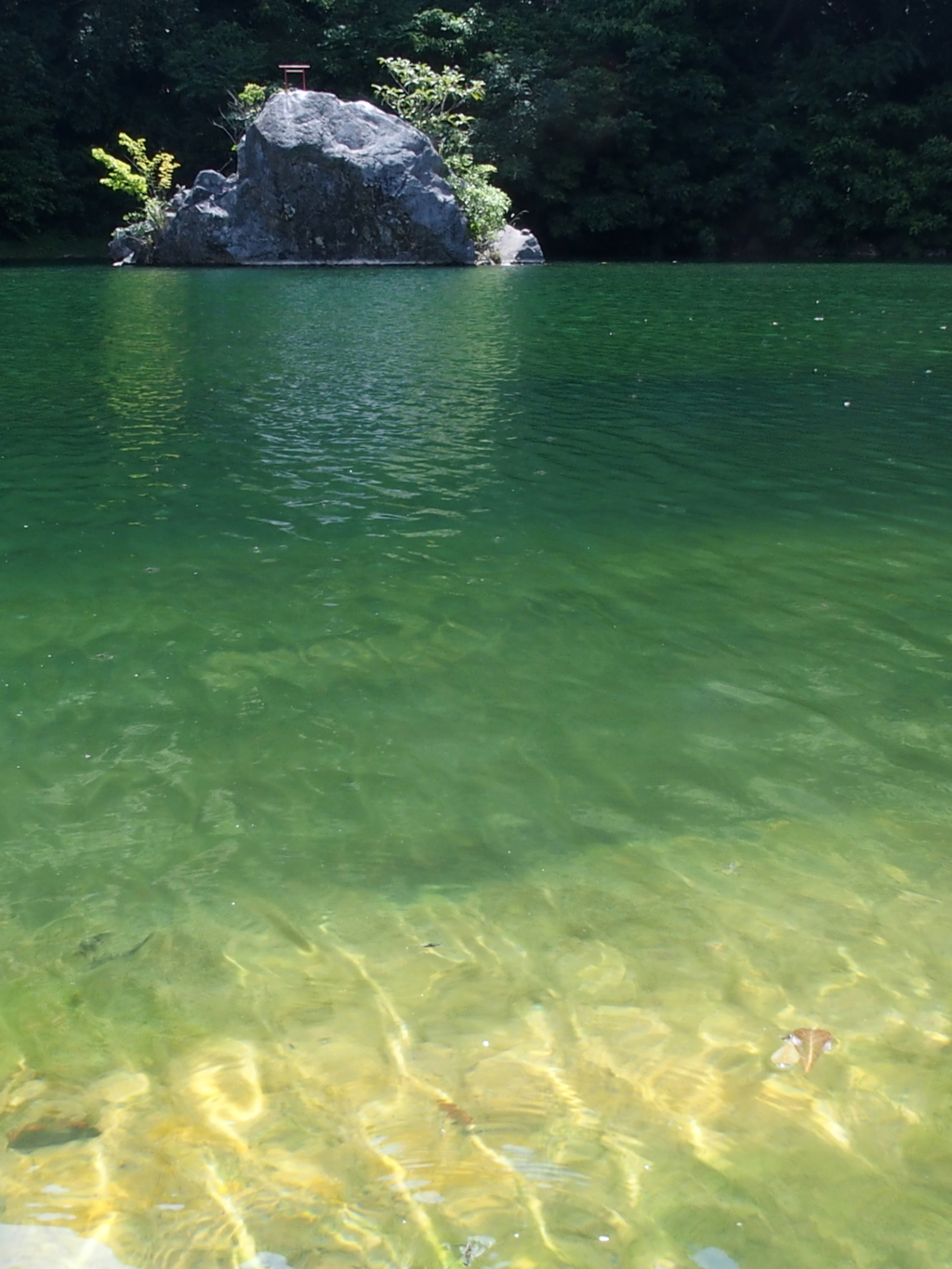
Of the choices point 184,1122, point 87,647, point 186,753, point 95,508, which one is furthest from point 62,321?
point 184,1122

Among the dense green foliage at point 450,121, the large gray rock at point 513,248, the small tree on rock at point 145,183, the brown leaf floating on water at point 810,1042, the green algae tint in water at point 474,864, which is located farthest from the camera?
the large gray rock at point 513,248

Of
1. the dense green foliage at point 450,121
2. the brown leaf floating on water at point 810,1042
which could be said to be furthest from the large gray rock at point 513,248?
the brown leaf floating on water at point 810,1042

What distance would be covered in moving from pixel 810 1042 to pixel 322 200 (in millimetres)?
29373

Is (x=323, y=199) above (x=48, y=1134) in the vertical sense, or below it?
above

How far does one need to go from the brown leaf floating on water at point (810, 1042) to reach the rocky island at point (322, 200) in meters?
28.6

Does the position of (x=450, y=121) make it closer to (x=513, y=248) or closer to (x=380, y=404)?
(x=513, y=248)

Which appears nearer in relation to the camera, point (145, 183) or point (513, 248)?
point (513, 248)

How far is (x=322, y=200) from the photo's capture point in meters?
28.8

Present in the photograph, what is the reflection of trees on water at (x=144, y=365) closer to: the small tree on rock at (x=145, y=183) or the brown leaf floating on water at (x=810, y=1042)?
the brown leaf floating on water at (x=810, y=1042)

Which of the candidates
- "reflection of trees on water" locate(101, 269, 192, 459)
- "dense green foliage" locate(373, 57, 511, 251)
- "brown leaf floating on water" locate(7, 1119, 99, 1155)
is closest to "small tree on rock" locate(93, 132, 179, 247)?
"dense green foliage" locate(373, 57, 511, 251)

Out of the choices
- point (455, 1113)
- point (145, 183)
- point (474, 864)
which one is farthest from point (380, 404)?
point (145, 183)

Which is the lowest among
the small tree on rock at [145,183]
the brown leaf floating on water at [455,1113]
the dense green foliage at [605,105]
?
the brown leaf floating on water at [455,1113]

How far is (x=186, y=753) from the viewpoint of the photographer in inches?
140

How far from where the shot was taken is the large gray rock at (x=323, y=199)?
2828cm
